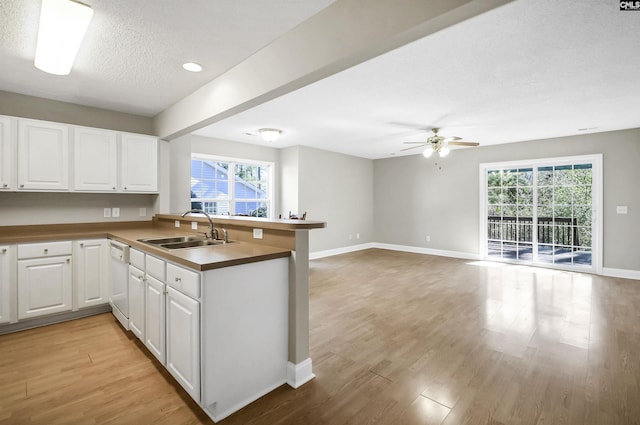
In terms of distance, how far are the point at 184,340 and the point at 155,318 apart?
0.52m

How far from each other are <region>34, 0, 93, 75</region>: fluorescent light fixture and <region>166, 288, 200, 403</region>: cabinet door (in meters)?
1.82

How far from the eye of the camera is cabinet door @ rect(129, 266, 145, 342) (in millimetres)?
2371

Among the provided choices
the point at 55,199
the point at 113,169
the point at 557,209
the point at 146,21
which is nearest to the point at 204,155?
the point at 113,169

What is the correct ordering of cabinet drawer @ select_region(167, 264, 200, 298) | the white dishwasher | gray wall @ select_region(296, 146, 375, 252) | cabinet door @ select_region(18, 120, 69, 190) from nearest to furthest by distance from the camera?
cabinet drawer @ select_region(167, 264, 200, 298) → the white dishwasher → cabinet door @ select_region(18, 120, 69, 190) → gray wall @ select_region(296, 146, 375, 252)

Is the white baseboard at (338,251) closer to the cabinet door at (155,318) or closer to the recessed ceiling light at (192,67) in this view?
the cabinet door at (155,318)

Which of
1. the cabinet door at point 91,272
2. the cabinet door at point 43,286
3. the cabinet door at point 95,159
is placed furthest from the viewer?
the cabinet door at point 95,159

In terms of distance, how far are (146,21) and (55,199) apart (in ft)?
8.71

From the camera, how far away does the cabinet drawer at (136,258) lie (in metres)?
2.38

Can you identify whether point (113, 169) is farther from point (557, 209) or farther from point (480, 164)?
point (557, 209)

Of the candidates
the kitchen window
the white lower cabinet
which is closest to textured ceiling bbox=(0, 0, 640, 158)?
the kitchen window

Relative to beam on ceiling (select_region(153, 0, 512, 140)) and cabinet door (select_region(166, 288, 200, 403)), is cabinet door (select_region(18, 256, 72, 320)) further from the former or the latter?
beam on ceiling (select_region(153, 0, 512, 140))

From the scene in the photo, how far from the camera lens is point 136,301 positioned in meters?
2.47

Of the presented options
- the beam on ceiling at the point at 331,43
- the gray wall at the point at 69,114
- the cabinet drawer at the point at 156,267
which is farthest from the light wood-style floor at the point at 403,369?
the gray wall at the point at 69,114

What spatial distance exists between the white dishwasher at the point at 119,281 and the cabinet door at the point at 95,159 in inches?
30.8
